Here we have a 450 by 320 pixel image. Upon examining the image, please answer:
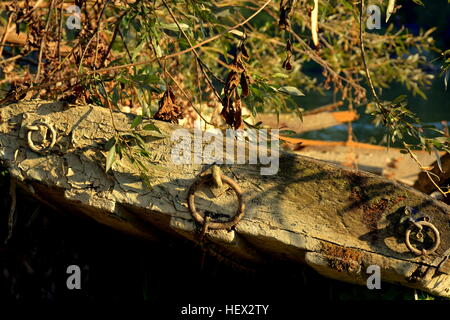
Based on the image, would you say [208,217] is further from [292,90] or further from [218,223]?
[292,90]

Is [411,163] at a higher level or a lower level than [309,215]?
higher

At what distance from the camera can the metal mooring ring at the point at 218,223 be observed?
2.46m

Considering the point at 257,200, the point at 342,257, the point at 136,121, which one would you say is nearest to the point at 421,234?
the point at 342,257

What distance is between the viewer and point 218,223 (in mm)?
2504

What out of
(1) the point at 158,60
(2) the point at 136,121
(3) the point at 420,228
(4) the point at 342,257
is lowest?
(4) the point at 342,257

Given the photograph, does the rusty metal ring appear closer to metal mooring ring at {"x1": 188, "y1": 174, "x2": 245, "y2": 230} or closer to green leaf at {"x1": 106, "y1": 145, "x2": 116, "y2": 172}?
metal mooring ring at {"x1": 188, "y1": 174, "x2": 245, "y2": 230}

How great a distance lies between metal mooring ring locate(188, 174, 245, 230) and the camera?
2.46 metres

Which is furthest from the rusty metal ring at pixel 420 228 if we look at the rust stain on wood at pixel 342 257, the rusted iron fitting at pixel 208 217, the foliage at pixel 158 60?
the rusted iron fitting at pixel 208 217

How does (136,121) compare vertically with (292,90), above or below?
below

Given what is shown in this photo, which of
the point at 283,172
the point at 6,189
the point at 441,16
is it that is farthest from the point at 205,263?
the point at 441,16
